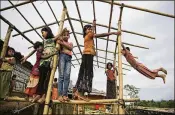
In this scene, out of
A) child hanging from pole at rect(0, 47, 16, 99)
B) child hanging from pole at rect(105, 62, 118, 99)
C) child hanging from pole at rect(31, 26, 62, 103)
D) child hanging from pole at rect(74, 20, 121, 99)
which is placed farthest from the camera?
child hanging from pole at rect(105, 62, 118, 99)

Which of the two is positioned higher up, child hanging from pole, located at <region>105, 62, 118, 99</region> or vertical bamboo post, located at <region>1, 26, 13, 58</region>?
vertical bamboo post, located at <region>1, 26, 13, 58</region>

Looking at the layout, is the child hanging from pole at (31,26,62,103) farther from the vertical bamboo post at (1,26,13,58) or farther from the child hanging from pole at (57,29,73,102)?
the vertical bamboo post at (1,26,13,58)

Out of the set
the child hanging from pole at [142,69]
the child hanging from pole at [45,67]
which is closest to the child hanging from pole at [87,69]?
the child hanging from pole at [45,67]

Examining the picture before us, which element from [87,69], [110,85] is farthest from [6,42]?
[110,85]

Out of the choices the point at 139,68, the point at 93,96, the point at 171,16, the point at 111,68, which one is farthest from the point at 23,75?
the point at 93,96

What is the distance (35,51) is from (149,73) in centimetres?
358

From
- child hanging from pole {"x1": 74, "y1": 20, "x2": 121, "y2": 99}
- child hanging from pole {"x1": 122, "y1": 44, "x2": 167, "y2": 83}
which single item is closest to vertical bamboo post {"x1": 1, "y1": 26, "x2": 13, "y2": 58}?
child hanging from pole {"x1": 74, "y1": 20, "x2": 121, "y2": 99}

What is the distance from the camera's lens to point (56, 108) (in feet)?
27.1

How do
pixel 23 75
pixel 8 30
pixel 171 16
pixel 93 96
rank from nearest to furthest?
pixel 171 16 < pixel 8 30 < pixel 23 75 < pixel 93 96

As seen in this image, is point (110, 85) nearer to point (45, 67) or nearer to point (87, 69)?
point (87, 69)

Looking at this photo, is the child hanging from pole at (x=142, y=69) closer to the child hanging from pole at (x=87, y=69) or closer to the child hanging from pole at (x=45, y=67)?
the child hanging from pole at (x=87, y=69)

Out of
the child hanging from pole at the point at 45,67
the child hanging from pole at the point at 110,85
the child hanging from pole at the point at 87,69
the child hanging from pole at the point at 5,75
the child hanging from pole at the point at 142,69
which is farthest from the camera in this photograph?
the child hanging from pole at the point at 110,85

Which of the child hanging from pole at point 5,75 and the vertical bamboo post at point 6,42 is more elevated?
the vertical bamboo post at point 6,42

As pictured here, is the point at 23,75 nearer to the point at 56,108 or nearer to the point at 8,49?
the point at 56,108
